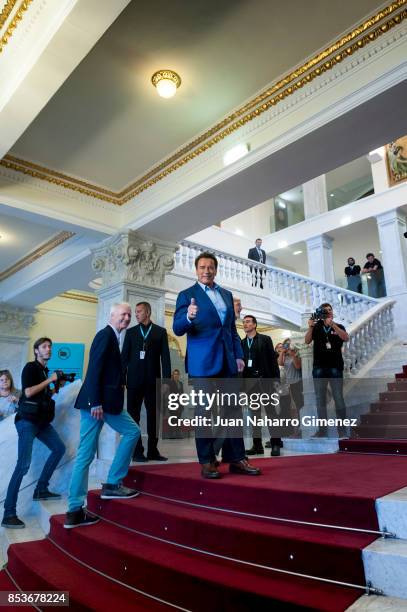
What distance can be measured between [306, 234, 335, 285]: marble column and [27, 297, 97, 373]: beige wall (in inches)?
274

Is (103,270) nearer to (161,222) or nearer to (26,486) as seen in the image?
(161,222)

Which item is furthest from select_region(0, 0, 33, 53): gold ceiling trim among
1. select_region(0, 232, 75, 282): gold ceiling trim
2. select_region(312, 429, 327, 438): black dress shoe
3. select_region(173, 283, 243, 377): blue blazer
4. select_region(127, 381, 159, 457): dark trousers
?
select_region(312, 429, 327, 438): black dress shoe

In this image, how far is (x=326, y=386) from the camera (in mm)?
4965

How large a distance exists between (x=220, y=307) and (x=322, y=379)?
8.32 ft

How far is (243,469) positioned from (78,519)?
108cm

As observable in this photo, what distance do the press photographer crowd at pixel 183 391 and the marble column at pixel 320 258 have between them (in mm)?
8335

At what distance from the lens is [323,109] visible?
11.2 feet

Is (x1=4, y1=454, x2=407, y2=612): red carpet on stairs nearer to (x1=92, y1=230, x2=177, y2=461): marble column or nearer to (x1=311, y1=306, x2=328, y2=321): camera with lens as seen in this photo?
(x1=311, y1=306, x2=328, y2=321): camera with lens

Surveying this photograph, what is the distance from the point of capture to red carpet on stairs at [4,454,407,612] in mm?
1675

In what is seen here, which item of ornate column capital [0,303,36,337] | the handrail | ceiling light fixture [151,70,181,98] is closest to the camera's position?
ceiling light fixture [151,70,181,98]

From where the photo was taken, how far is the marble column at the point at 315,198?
48.3 ft

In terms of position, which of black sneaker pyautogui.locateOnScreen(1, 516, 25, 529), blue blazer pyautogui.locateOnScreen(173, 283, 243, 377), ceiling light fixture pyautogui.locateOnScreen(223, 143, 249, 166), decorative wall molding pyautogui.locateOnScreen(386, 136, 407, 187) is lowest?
black sneaker pyautogui.locateOnScreen(1, 516, 25, 529)

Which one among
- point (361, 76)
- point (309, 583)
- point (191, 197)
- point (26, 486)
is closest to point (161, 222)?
point (191, 197)

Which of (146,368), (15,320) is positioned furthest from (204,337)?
(15,320)
